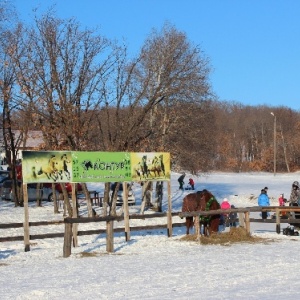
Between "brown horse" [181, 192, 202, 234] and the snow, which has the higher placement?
"brown horse" [181, 192, 202, 234]

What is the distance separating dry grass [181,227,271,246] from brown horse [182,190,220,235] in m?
0.48

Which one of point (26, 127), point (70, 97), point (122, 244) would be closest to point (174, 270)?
point (122, 244)

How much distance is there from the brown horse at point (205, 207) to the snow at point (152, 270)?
105 cm

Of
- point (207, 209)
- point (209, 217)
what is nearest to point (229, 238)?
point (209, 217)

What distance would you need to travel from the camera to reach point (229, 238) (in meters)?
18.6

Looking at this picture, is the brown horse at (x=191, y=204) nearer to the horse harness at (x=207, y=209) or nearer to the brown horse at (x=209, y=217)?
the brown horse at (x=209, y=217)

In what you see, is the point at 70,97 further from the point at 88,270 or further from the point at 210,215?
the point at 88,270

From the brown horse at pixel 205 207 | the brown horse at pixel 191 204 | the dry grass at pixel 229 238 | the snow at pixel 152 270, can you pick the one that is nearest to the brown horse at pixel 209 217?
the brown horse at pixel 205 207

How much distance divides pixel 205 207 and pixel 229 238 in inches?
56.6

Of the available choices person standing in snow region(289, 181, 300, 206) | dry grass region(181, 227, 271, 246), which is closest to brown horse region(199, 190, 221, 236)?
dry grass region(181, 227, 271, 246)

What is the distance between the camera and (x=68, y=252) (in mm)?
15602

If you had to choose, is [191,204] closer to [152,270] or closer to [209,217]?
[209,217]

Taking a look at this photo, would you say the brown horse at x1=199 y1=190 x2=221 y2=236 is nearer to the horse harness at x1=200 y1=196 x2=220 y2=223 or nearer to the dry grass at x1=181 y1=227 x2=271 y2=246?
the horse harness at x1=200 y1=196 x2=220 y2=223

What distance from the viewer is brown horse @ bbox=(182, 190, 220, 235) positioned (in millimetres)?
19312
